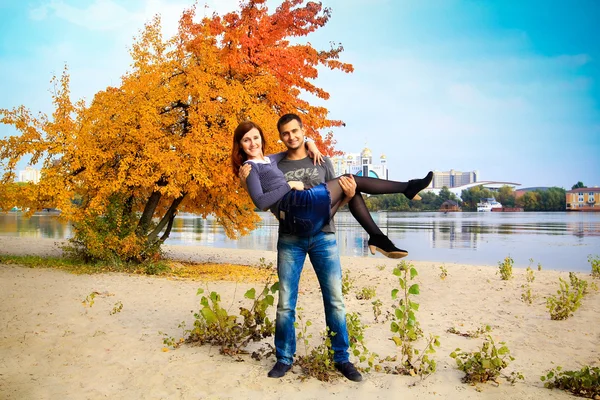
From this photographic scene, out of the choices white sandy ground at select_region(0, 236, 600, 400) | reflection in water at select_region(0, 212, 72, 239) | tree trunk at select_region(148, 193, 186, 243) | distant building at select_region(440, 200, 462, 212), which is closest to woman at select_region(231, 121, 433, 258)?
white sandy ground at select_region(0, 236, 600, 400)

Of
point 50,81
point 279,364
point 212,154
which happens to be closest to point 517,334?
point 279,364

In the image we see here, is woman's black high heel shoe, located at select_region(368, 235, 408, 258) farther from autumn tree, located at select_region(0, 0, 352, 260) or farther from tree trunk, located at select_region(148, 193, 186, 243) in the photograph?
tree trunk, located at select_region(148, 193, 186, 243)

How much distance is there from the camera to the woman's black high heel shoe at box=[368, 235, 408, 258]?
381 cm

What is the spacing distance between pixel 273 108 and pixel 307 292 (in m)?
4.83

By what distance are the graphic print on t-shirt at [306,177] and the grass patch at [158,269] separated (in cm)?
593

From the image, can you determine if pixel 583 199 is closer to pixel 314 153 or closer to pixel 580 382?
pixel 580 382

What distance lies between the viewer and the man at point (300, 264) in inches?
152

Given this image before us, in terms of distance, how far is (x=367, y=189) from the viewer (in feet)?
12.3

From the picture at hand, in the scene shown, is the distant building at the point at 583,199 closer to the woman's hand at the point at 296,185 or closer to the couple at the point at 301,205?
the couple at the point at 301,205

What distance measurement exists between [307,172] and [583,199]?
11941cm

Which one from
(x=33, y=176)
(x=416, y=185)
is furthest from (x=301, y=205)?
(x=33, y=176)

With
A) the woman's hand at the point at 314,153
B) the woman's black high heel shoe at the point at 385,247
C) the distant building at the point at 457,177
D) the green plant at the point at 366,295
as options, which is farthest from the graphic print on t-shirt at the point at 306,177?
the distant building at the point at 457,177

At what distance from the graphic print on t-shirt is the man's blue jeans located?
16.6 inches

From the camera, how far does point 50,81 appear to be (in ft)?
32.8
